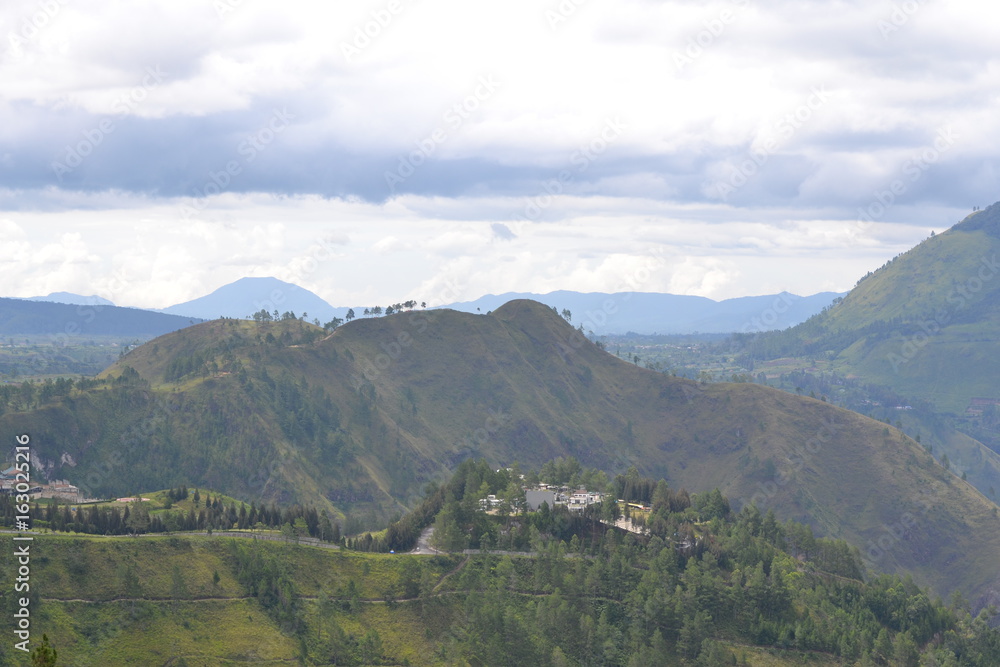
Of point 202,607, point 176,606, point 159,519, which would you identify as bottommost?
point 202,607

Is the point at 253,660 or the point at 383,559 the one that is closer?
the point at 253,660

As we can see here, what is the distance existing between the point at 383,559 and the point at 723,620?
2382 inches

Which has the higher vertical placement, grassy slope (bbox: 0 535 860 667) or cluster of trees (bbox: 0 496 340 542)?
cluster of trees (bbox: 0 496 340 542)

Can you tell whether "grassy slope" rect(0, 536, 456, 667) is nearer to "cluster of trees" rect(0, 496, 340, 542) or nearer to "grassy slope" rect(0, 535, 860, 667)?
"grassy slope" rect(0, 535, 860, 667)

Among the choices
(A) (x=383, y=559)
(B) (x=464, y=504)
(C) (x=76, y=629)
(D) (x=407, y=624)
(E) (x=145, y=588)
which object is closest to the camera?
(C) (x=76, y=629)

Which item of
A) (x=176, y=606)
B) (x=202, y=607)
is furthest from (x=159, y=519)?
(x=202, y=607)

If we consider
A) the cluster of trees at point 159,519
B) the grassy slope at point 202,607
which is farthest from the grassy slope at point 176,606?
the cluster of trees at point 159,519

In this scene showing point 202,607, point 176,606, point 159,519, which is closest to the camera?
point 176,606

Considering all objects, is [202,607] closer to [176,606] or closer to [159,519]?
[176,606]

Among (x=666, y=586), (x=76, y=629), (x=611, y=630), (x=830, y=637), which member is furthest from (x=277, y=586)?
(x=830, y=637)

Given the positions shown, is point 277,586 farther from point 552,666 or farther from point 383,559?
point 552,666

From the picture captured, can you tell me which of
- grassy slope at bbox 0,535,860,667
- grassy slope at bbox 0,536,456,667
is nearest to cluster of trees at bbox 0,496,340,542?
grassy slope at bbox 0,535,860,667

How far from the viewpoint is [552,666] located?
155750 millimetres

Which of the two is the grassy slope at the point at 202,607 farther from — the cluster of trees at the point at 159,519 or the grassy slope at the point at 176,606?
the cluster of trees at the point at 159,519
